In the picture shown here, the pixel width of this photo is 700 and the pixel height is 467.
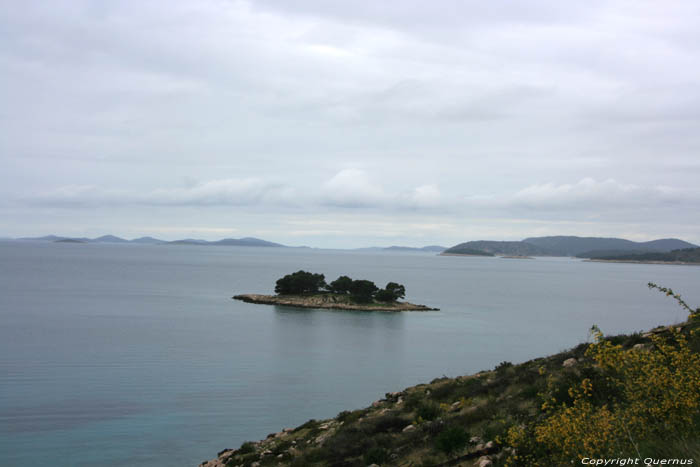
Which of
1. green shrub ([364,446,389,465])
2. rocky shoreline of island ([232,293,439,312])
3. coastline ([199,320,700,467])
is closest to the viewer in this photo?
coastline ([199,320,700,467])

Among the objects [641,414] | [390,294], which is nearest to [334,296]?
[390,294]

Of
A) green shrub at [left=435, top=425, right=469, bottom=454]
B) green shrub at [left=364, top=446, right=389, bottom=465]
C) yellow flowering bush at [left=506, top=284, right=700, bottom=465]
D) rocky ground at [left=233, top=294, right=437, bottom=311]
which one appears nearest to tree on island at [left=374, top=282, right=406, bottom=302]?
rocky ground at [left=233, top=294, right=437, bottom=311]

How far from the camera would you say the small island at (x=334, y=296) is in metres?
80.5

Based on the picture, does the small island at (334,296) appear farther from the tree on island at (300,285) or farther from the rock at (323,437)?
the rock at (323,437)

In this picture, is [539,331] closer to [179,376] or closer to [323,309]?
[323,309]

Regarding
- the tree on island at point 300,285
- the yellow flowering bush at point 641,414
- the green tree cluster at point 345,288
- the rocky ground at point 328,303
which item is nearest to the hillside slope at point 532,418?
the yellow flowering bush at point 641,414

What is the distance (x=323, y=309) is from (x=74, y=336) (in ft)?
127

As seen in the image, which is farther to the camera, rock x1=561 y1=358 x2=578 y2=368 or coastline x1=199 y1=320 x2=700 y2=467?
rock x1=561 y1=358 x2=578 y2=368

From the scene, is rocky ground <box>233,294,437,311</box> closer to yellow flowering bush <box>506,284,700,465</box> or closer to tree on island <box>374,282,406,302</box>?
tree on island <box>374,282,406,302</box>

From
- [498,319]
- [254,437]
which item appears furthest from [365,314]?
[254,437]

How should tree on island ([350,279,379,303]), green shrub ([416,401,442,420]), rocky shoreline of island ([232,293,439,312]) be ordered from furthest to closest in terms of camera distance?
1. tree on island ([350,279,379,303])
2. rocky shoreline of island ([232,293,439,312])
3. green shrub ([416,401,442,420])

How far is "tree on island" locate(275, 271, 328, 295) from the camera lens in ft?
288

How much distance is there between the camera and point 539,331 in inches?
2306

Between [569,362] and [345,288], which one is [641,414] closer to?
[569,362]
